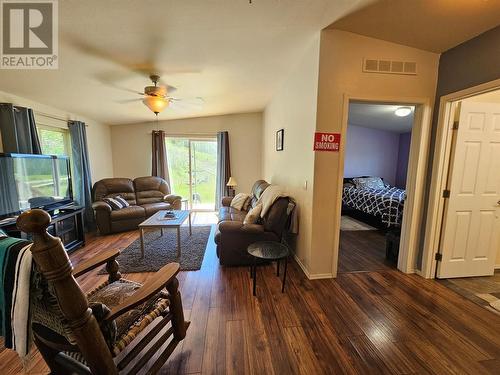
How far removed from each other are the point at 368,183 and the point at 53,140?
259 inches

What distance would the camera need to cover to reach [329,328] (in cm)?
175

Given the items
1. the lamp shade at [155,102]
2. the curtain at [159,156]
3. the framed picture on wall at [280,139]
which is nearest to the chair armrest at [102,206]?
the curtain at [159,156]

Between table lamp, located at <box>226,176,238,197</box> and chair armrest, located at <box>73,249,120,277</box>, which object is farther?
table lamp, located at <box>226,176,238,197</box>

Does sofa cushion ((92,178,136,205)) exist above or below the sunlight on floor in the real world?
above

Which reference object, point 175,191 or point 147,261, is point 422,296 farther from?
point 175,191

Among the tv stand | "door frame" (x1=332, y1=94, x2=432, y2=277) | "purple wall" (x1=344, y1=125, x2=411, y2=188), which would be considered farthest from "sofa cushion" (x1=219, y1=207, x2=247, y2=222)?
"purple wall" (x1=344, y1=125, x2=411, y2=188)

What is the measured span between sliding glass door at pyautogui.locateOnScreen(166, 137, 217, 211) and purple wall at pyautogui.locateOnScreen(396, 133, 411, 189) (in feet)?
16.8

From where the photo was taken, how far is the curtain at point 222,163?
5.31 metres

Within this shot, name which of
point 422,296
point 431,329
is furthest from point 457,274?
point 431,329

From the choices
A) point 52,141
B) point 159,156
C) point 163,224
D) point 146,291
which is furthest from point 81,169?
point 146,291

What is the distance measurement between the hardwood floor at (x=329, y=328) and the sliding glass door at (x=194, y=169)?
322 cm

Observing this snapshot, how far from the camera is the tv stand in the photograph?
2924mm

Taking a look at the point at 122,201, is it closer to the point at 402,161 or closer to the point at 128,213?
the point at 128,213

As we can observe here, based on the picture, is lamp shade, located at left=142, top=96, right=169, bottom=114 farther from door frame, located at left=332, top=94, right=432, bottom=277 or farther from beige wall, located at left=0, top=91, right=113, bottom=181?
door frame, located at left=332, top=94, right=432, bottom=277
